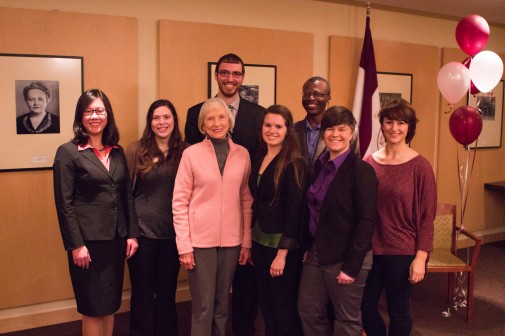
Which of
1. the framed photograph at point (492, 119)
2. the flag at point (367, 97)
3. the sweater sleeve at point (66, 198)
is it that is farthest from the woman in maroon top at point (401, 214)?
the framed photograph at point (492, 119)

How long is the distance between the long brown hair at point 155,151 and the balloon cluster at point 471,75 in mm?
2073

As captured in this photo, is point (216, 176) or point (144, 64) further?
point (144, 64)

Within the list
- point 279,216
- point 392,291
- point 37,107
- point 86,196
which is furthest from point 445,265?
point 37,107

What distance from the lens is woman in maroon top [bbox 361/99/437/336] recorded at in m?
2.24

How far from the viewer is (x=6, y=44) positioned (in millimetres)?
2893

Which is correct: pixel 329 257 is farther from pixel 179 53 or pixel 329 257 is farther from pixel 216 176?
pixel 179 53

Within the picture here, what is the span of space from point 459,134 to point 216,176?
2027mm

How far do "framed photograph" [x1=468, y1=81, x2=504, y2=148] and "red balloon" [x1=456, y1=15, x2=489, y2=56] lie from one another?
1.80 m

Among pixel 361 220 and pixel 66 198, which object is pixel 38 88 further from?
pixel 361 220

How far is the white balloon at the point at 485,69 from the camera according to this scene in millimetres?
3336

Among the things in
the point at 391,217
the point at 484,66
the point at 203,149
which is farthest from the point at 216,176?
the point at 484,66

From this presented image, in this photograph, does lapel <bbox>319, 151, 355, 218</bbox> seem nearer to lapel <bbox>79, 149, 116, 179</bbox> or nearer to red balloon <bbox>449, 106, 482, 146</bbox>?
lapel <bbox>79, 149, 116, 179</bbox>

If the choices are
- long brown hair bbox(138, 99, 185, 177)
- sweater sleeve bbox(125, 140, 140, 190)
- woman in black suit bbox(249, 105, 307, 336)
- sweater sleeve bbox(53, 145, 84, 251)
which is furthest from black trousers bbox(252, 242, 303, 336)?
sweater sleeve bbox(53, 145, 84, 251)

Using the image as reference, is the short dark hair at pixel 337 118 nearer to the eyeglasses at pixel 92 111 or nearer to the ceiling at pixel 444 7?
the eyeglasses at pixel 92 111
